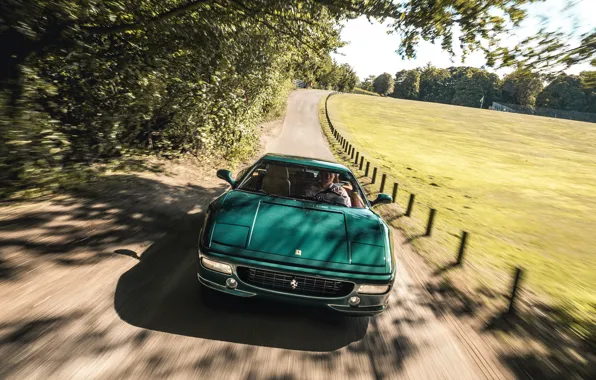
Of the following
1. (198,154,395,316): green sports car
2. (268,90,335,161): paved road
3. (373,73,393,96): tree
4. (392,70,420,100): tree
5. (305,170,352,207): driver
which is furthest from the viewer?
(373,73,393,96): tree

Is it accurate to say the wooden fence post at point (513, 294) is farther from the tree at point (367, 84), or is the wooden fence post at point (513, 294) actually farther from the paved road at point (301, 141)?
the tree at point (367, 84)

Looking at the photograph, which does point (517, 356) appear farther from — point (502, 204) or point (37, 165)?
point (502, 204)

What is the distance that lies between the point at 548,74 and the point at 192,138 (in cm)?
925

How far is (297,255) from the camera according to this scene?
3.06 meters

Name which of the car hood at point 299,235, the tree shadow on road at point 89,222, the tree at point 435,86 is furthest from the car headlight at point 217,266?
the tree at point 435,86

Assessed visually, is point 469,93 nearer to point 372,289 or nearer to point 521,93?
point 521,93

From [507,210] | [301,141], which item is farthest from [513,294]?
[301,141]

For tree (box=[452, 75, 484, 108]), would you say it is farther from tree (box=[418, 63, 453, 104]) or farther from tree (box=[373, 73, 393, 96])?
tree (box=[373, 73, 393, 96])

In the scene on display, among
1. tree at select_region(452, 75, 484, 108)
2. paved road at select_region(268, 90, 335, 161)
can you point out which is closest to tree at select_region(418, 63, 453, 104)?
tree at select_region(452, 75, 484, 108)

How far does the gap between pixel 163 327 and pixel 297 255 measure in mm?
1319

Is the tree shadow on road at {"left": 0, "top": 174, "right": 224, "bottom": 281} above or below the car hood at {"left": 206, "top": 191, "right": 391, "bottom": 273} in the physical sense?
below

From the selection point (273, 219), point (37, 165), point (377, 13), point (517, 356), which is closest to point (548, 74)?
point (377, 13)

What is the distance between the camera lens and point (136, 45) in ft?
22.9

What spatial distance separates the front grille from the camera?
3039 mm
